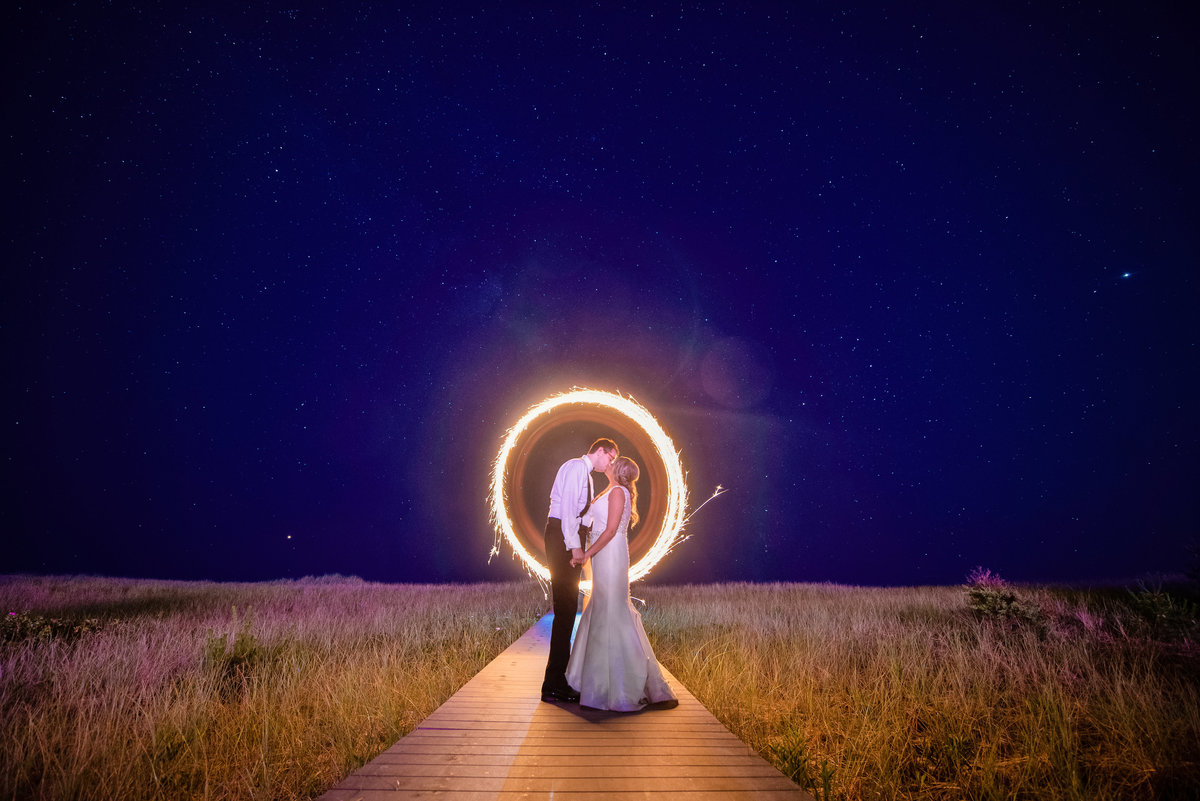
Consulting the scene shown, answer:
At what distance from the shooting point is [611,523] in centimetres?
551

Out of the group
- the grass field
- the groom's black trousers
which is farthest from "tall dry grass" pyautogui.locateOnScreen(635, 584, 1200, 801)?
the groom's black trousers

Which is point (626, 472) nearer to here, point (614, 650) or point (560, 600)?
point (560, 600)

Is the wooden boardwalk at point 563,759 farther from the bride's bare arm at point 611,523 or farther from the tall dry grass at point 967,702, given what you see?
the bride's bare arm at point 611,523

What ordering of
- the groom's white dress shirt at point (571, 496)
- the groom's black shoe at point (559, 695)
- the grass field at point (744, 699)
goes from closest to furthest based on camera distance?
the grass field at point (744, 699)
the groom's black shoe at point (559, 695)
the groom's white dress shirt at point (571, 496)

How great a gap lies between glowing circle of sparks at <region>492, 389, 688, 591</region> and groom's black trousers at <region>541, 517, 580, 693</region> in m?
6.11

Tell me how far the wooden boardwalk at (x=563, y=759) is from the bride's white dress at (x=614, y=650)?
145 millimetres

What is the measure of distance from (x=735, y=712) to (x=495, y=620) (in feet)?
22.6

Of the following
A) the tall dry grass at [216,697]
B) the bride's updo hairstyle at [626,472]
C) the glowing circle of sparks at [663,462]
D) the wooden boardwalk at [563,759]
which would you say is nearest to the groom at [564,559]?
the wooden boardwalk at [563,759]

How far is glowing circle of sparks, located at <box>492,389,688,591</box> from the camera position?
38.4ft

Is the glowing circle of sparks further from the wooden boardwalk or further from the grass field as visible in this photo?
the wooden boardwalk

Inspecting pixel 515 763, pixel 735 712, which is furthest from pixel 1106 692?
pixel 515 763

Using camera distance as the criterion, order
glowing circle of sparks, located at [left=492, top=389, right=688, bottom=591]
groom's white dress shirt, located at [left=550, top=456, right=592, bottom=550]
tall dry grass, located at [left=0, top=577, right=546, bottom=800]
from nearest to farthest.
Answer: tall dry grass, located at [left=0, top=577, right=546, bottom=800], groom's white dress shirt, located at [left=550, top=456, right=592, bottom=550], glowing circle of sparks, located at [left=492, top=389, right=688, bottom=591]

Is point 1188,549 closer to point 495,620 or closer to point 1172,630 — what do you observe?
point 1172,630

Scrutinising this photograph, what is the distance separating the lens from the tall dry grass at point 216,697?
12.7 feet
